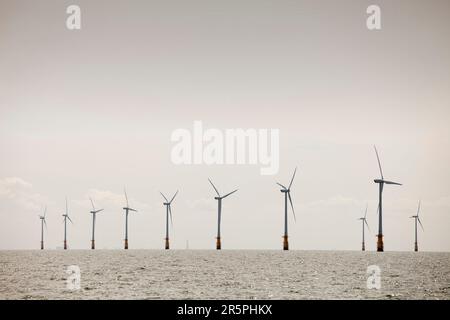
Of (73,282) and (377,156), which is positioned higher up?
(377,156)

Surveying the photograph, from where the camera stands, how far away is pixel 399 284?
286 ft

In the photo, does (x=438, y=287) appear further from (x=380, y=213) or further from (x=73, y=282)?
(x=380, y=213)
